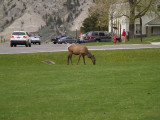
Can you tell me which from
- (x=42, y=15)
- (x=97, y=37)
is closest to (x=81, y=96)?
(x=97, y=37)

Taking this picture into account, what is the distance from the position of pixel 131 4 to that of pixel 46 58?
33.8 metres

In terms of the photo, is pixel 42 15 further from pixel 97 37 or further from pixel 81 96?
pixel 81 96

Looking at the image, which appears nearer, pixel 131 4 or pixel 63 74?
pixel 63 74

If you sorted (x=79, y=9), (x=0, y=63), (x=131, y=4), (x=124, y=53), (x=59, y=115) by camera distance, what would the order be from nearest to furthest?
(x=59, y=115)
(x=0, y=63)
(x=124, y=53)
(x=131, y=4)
(x=79, y=9)

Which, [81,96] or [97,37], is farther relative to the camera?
[97,37]

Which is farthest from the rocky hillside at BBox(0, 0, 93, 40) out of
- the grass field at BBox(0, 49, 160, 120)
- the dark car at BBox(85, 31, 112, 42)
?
the grass field at BBox(0, 49, 160, 120)

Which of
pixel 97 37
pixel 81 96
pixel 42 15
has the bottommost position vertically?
pixel 97 37

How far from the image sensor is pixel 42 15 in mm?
132750

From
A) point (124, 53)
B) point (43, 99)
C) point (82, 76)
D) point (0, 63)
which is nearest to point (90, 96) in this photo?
point (43, 99)

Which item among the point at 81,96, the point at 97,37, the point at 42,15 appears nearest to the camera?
the point at 81,96

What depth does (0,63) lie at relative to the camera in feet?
94.5

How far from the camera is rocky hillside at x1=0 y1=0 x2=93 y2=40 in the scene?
125069 millimetres

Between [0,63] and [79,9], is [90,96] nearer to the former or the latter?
[0,63]

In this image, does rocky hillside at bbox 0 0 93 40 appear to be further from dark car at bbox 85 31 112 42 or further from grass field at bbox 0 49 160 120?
grass field at bbox 0 49 160 120
